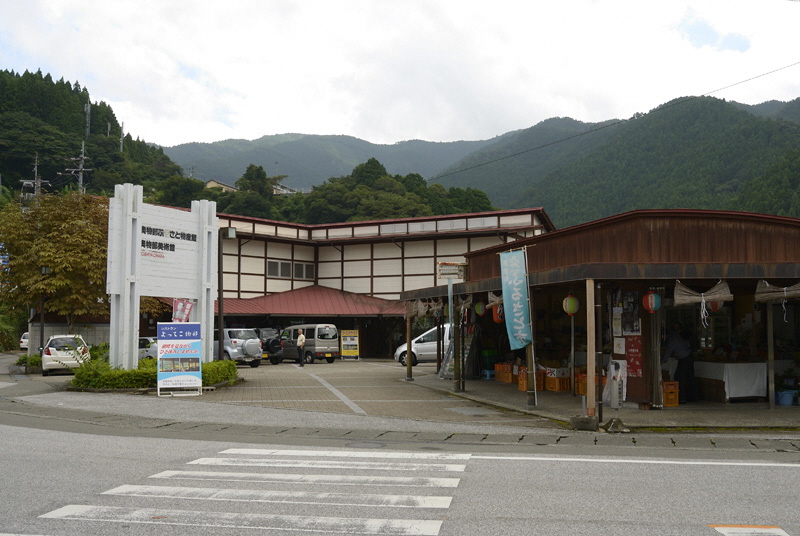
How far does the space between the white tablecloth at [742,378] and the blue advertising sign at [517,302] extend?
448cm

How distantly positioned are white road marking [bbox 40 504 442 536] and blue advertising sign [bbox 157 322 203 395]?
12040 mm

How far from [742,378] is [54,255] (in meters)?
24.9

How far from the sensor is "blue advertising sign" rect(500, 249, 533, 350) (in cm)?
1477

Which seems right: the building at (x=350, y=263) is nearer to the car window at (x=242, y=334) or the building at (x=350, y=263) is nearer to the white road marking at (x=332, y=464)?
the car window at (x=242, y=334)

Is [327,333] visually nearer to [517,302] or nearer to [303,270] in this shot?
[303,270]

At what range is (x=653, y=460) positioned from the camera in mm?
9359

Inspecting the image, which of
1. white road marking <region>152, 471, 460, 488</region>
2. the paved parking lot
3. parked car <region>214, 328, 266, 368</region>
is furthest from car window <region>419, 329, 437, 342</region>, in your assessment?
white road marking <region>152, 471, 460, 488</region>

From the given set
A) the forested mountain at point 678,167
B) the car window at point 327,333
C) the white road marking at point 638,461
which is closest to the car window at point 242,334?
the car window at point 327,333

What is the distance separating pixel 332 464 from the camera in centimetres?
907

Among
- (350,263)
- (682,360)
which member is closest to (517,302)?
(682,360)

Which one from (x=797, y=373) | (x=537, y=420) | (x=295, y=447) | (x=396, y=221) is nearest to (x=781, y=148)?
(x=396, y=221)

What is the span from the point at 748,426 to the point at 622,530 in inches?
317

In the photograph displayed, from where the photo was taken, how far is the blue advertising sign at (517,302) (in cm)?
1477

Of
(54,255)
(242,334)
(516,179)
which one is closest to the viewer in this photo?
(54,255)
